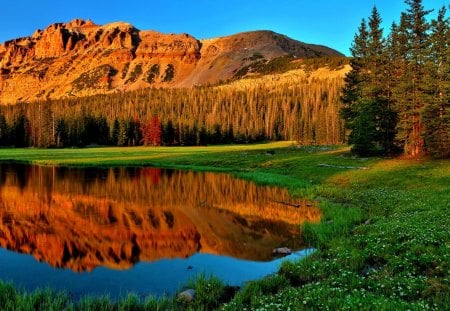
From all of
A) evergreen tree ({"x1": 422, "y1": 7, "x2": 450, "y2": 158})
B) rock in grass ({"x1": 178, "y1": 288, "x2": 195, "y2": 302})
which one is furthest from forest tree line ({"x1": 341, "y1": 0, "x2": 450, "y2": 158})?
rock in grass ({"x1": 178, "y1": 288, "x2": 195, "y2": 302})

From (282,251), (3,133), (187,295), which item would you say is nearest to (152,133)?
(3,133)

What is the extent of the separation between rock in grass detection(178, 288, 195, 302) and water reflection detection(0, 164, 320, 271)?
512 cm

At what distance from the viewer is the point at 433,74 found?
166ft

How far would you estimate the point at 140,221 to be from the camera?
25.7 meters

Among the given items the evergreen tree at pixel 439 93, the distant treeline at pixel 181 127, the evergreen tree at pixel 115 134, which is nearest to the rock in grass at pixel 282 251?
the evergreen tree at pixel 439 93

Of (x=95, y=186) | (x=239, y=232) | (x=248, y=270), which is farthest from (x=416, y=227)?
(x=95, y=186)

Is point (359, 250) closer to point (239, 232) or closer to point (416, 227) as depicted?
point (416, 227)

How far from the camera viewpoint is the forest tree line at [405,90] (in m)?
49.2

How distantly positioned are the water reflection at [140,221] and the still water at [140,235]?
53mm

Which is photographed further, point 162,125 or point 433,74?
point 162,125

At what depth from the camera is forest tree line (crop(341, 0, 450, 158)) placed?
1935 inches

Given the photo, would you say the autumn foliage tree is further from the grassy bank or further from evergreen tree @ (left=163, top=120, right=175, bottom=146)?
the grassy bank

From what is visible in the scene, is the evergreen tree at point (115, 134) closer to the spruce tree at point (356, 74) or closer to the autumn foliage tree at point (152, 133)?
the autumn foliage tree at point (152, 133)

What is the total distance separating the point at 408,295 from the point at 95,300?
9006 millimetres
